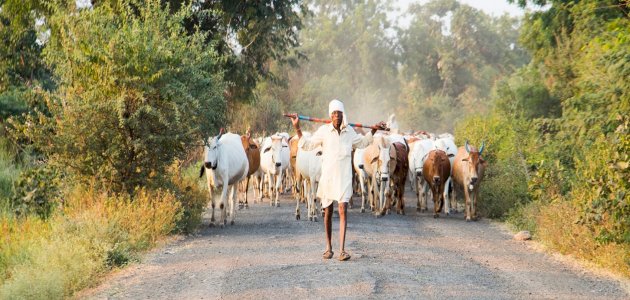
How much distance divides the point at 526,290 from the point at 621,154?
2.94 m

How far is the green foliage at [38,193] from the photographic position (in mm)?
15172

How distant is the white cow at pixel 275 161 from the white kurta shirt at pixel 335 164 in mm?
7570

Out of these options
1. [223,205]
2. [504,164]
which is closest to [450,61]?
[504,164]

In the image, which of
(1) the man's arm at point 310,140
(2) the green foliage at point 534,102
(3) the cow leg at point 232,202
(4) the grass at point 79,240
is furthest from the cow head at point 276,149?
(2) the green foliage at point 534,102

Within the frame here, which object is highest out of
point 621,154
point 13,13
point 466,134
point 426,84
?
point 426,84

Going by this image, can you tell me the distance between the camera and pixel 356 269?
1023cm

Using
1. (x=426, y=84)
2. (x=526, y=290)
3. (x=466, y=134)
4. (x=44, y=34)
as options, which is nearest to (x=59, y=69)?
(x=44, y=34)

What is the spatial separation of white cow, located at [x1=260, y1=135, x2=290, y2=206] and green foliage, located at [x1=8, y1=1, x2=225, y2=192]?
180 inches

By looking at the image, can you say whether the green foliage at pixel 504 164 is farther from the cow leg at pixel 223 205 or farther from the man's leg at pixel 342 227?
the man's leg at pixel 342 227

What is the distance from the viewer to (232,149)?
17031 millimetres

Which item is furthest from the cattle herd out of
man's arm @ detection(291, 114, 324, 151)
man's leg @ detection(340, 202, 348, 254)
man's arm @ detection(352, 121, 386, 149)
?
man's leg @ detection(340, 202, 348, 254)

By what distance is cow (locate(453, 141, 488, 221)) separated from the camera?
693 inches

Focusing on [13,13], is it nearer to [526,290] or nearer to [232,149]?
[232,149]

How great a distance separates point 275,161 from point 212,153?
410 centimetres
